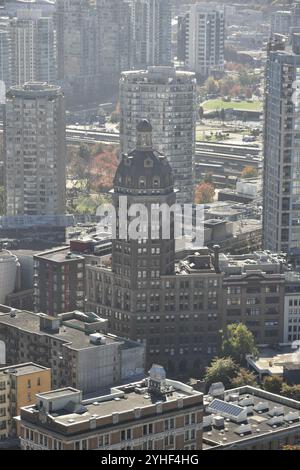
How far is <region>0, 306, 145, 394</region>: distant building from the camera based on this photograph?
7925cm

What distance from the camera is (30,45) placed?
16375 centimetres

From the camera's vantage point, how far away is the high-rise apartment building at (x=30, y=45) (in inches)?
6393

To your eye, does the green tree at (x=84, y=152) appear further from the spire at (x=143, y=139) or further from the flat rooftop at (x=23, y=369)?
the flat rooftop at (x=23, y=369)

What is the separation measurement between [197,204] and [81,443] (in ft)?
181

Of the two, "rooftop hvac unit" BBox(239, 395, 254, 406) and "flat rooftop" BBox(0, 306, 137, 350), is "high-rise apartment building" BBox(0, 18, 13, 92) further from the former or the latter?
"rooftop hvac unit" BBox(239, 395, 254, 406)

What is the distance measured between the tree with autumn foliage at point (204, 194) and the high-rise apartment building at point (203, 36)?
6672cm

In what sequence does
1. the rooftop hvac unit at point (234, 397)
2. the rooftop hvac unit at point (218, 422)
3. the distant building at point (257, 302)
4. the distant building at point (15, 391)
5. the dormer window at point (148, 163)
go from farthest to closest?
the distant building at point (257, 302) → the dormer window at point (148, 163) → the distant building at point (15, 391) → the rooftop hvac unit at point (234, 397) → the rooftop hvac unit at point (218, 422)

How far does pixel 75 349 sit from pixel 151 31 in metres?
116

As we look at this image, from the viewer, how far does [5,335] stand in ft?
274

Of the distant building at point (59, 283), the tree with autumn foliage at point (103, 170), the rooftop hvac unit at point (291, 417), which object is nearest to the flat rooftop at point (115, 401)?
the rooftop hvac unit at point (291, 417)

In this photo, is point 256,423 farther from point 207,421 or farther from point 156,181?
point 156,181

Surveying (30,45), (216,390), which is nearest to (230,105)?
(30,45)

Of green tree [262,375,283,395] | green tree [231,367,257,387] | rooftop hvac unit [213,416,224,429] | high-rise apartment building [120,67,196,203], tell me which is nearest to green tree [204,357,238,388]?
green tree [231,367,257,387]

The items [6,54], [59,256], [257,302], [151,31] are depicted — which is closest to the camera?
[257,302]
